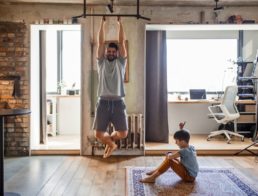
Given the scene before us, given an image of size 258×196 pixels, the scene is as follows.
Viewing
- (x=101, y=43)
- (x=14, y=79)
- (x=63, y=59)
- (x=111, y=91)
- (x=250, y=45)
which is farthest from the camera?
(x=63, y=59)

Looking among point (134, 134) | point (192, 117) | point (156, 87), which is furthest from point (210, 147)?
point (192, 117)

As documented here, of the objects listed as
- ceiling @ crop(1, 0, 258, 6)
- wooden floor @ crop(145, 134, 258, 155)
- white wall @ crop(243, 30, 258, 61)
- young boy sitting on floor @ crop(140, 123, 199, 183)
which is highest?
ceiling @ crop(1, 0, 258, 6)

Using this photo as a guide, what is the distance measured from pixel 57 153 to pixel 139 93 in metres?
1.76

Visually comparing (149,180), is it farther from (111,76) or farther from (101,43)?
(101,43)

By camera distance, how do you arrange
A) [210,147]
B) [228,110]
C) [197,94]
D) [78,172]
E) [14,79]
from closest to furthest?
[78,172] < [14,79] < [210,147] < [228,110] < [197,94]

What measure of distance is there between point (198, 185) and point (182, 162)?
0.32 metres

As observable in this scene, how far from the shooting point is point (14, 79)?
5914mm

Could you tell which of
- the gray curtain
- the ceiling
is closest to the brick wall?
the ceiling

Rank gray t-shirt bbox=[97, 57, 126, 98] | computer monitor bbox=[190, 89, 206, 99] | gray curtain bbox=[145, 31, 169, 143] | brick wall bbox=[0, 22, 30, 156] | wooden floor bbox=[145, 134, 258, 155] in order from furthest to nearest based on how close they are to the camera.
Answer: computer monitor bbox=[190, 89, 206, 99] < gray curtain bbox=[145, 31, 169, 143] < wooden floor bbox=[145, 134, 258, 155] < brick wall bbox=[0, 22, 30, 156] < gray t-shirt bbox=[97, 57, 126, 98]

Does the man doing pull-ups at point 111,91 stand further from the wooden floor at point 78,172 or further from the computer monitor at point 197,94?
the computer monitor at point 197,94

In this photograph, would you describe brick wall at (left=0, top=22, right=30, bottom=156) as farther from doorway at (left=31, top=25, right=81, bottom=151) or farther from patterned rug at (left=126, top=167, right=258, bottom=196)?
patterned rug at (left=126, top=167, right=258, bottom=196)

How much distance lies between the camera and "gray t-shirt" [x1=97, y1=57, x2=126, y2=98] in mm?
4430

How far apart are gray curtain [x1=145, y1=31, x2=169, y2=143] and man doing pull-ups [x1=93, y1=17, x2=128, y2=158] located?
234 cm

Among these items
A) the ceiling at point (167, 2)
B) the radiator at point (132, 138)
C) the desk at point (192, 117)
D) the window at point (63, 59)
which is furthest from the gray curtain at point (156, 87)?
the window at point (63, 59)
